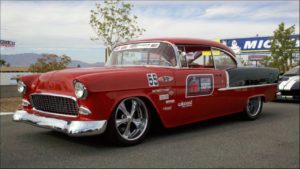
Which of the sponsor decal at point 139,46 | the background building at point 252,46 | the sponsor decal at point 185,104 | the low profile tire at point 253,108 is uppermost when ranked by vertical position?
the background building at point 252,46

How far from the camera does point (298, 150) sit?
4.33 m

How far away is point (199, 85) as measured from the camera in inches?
193

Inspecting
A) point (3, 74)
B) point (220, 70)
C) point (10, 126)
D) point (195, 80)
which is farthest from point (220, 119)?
point (3, 74)

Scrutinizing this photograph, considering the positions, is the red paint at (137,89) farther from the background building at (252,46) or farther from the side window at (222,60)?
the background building at (252,46)

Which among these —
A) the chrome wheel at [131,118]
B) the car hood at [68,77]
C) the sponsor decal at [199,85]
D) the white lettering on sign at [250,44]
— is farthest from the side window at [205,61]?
the white lettering on sign at [250,44]

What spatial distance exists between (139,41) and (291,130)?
107 inches

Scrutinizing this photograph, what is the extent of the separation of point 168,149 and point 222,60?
235cm

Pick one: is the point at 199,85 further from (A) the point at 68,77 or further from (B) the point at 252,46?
(B) the point at 252,46

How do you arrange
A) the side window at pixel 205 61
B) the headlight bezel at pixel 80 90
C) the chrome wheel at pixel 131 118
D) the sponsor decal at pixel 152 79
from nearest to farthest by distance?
the headlight bezel at pixel 80 90
the chrome wheel at pixel 131 118
the sponsor decal at pixel 152 79
the side window at pixel 205 61

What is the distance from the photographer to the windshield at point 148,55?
4816mm

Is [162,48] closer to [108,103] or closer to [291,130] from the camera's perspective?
[108,103]

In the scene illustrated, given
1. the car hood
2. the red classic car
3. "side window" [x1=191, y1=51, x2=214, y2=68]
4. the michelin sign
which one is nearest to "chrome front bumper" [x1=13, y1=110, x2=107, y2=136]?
the red classic car

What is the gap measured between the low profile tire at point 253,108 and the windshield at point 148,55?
2034 millimetres

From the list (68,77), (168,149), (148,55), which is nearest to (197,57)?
(148,55)
